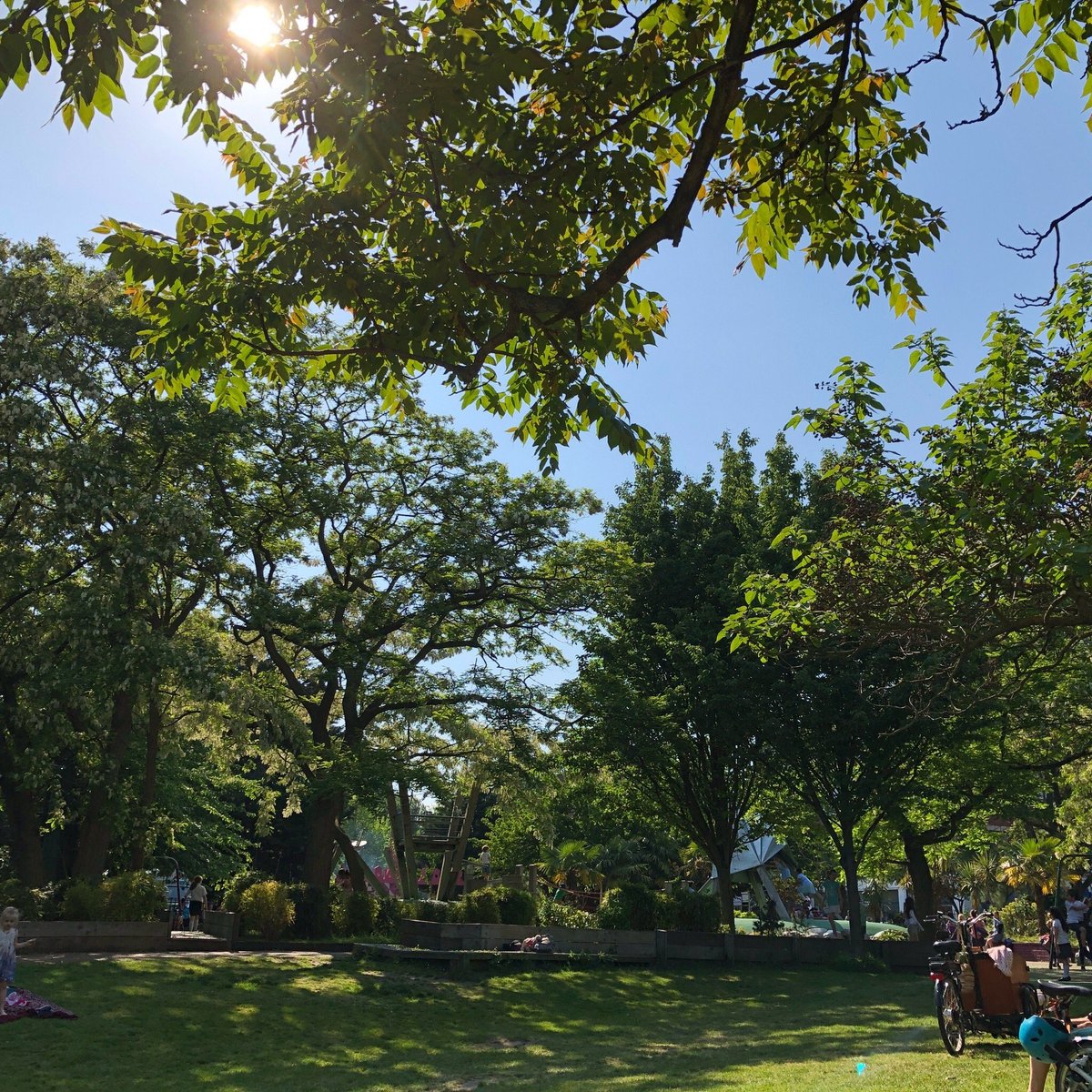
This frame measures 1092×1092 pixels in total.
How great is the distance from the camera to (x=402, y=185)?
634cm

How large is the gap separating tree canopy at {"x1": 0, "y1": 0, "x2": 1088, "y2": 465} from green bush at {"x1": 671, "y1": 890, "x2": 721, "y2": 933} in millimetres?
21587

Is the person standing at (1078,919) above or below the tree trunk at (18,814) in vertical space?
below

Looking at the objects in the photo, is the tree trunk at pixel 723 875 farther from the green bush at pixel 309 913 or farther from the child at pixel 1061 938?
the green bush at pixel 309 913

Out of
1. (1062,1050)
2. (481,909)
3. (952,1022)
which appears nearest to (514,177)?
(1062,1050)

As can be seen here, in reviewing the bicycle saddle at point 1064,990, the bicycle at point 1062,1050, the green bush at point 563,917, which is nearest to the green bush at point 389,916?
the green bush at point 563,917

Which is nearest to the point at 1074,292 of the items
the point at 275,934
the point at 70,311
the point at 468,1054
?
the point at 468,1054

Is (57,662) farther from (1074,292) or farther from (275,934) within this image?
(1074,292)

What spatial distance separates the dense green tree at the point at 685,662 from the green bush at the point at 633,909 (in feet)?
9.51

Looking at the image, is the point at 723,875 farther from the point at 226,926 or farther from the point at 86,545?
the point at 86,545

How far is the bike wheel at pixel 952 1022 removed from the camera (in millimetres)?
11352

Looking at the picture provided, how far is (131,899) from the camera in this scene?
20391 millimetres

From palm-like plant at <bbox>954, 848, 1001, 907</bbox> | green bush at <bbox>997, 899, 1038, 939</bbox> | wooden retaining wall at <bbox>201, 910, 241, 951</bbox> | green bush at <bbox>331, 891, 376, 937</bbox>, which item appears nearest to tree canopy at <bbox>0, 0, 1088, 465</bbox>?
wooden retaining wall at <bbox>201, 910, 241, 951</bbox>


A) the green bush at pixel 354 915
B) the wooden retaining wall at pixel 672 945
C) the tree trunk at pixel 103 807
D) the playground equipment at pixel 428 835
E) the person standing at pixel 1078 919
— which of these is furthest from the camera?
the playground equipment at pixel 428 835

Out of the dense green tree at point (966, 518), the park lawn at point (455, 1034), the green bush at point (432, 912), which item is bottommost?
the park lawn at point (455, 1034)
